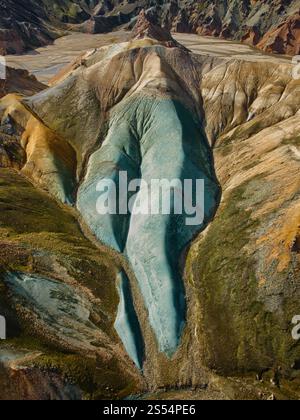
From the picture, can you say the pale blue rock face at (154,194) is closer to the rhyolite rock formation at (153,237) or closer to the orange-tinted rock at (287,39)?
the rhyolite rock formation at (153,237)

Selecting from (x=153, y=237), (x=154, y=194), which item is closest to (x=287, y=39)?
(x=154, y=194)

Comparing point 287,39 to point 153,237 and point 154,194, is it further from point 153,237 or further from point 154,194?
point 153,237

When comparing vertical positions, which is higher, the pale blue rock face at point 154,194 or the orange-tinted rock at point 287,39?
the orange-tinted rock at point 287,39

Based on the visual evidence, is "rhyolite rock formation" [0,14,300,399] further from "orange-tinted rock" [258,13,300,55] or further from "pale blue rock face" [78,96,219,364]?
"orange-tinted rock" [258,13,300,55]

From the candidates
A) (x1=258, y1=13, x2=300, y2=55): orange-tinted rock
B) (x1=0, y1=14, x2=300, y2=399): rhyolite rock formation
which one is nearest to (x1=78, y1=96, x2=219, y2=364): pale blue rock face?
(x1=0, y1=14, x2=300, y2=399): rhyolite rock formation

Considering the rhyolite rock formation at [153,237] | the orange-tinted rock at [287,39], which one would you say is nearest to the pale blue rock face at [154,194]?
the rhyolite rock formation at [153,237]
